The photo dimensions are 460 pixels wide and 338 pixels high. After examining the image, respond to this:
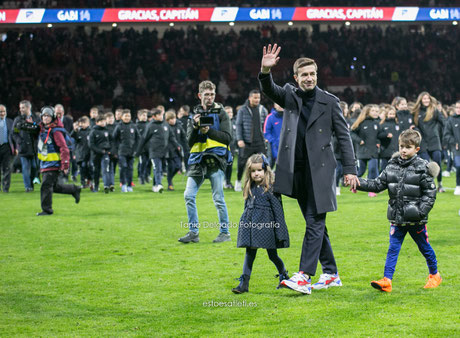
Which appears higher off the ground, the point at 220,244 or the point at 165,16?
the point at 165,16

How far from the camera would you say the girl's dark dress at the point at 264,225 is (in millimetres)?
6648

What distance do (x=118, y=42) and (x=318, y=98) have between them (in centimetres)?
3279

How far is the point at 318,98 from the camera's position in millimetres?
6465

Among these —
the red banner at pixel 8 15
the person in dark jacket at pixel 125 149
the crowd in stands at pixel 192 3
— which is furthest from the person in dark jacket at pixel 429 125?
the red banner at pixel 8 15

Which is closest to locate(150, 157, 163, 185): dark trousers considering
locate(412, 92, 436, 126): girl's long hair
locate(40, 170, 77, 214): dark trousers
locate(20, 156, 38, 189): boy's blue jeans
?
locate(20, 156, 38, 189): boy's blue jeans

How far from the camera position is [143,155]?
1878 cm

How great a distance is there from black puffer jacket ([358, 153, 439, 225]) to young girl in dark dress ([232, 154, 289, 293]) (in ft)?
2.75

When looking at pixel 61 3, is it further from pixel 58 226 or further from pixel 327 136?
pixel 327 136

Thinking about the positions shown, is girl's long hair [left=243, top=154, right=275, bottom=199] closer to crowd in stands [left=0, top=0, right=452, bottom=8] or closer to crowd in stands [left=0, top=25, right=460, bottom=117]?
crowd in stands [left=0, top=25, right=460, bottom=117]

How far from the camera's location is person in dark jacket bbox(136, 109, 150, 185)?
18750 millimetres

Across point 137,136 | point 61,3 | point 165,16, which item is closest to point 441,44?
point 165,16

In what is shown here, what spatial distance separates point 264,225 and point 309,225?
481 millimetres

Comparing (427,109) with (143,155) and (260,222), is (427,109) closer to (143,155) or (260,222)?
(143,155)

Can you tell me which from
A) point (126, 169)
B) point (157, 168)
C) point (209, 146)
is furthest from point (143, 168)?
point (209, 146)
